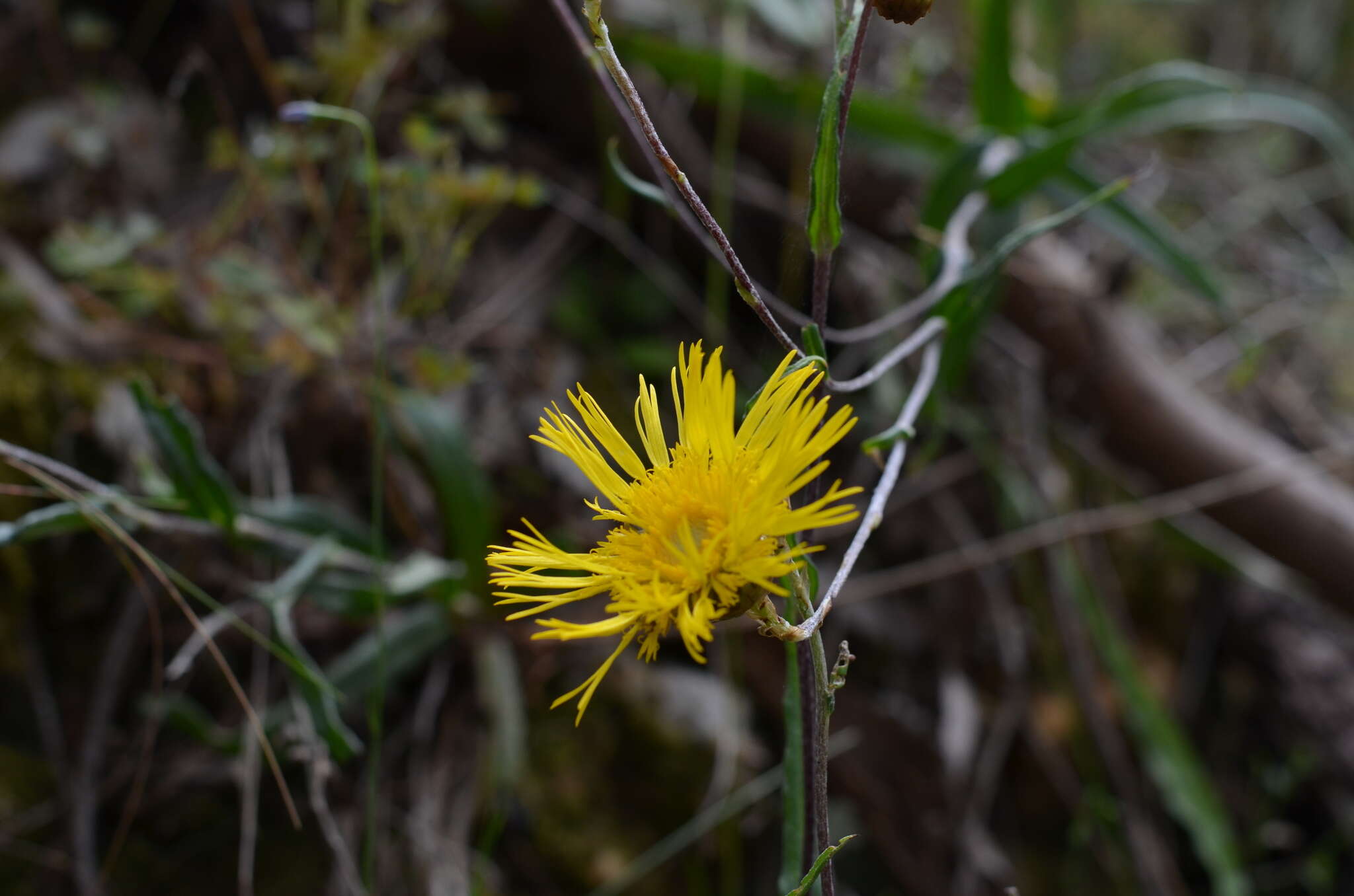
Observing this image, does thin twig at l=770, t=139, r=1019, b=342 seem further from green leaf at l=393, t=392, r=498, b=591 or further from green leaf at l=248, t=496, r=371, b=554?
green leaf at l=248, t=496, r=371, b=554

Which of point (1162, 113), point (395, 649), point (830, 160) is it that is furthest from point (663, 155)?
point (1162, 113)

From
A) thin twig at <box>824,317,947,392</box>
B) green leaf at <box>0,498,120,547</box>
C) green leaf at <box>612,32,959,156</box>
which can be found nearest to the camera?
thin twig at <box>824,317,947,392</box>

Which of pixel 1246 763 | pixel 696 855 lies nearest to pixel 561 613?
pixel 696 855

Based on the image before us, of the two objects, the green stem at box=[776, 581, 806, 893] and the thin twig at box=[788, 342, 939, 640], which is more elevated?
the thin twig at box=[788, 342, 939, 640]

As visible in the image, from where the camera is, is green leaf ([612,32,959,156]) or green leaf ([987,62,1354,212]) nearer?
green leaf ([987,62,1354,212])

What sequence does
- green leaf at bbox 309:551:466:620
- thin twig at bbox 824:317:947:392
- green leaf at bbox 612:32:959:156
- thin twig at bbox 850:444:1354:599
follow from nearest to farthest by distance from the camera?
thin twig at bbox 824:317:947:392 → green leaf at bbox 309:551:466:620 → thin twig at bbox 850:444:1354:599 → green leaf at bbox 612:32:959:156

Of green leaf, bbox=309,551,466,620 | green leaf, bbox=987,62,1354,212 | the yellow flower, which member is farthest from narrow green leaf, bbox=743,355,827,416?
green leaf, bbox=987,62,1354,212

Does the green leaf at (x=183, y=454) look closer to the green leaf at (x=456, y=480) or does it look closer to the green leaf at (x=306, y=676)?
the green leaf at (x=306, y=676)

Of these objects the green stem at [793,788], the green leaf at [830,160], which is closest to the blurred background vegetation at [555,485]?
the green leaf at [830,160]

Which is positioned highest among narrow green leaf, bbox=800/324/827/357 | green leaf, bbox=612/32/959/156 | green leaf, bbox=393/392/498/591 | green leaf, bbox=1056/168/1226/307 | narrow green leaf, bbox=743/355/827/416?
green leaf, bbox=612/32/959/156
